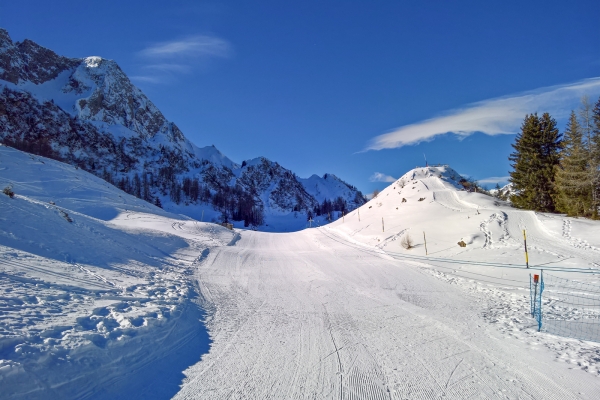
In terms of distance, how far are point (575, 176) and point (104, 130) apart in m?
187

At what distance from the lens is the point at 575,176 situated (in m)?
21.4

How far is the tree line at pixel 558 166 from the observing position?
20797mm

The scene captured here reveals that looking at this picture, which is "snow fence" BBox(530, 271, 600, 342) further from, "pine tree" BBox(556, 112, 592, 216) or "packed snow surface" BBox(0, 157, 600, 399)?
"pine tree" BBox(556, 112, 592, 216)

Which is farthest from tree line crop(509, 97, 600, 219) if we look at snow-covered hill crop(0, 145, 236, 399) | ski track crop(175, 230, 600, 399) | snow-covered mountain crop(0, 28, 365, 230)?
snow-covered mountain crop(0, 28, 365, 230)

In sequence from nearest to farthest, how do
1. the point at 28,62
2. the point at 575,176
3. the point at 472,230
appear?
the point at 472,230
the point at 575,176
the point at 28,62

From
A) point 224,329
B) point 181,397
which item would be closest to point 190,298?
point 224,329

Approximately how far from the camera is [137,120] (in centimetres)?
18625

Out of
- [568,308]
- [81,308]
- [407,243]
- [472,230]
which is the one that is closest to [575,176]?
[472,230]

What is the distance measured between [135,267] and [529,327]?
11320 millimetres

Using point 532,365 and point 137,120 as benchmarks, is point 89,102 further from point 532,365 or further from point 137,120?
point 532,365

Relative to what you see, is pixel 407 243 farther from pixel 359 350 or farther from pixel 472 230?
pixel 359 350

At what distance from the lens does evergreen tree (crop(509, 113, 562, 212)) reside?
25.8 m

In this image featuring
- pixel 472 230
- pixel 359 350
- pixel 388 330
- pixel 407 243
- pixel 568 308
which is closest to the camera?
pixel 359 350

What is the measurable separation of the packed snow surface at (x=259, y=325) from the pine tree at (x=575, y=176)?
775cm
